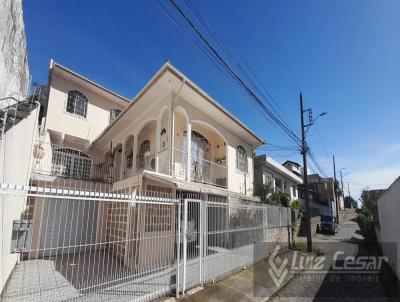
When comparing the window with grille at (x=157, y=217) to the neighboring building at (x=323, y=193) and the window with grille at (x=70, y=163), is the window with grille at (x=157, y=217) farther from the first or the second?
the neighboring building at (x=323, y=193)

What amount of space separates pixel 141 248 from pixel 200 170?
4980 mm

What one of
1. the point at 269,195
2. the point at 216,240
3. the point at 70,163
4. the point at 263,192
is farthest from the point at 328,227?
the point at 70,163

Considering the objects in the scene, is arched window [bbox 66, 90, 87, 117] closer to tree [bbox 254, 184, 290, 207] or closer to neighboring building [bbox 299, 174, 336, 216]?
tree [bbox 254, 184, 290, 207]

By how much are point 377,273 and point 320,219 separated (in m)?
15.8

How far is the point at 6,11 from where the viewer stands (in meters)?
4.36

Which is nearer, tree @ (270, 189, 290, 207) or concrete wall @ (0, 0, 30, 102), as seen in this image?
concrete wall @ (0, 0, 30, 102)

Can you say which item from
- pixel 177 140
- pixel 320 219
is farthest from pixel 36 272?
pixel 320 219

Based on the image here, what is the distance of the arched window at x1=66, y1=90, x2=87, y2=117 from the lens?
14172mm

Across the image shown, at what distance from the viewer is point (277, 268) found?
9.15 m

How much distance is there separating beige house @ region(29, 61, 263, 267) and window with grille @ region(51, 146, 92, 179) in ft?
0.19

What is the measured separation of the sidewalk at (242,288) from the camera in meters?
5.93

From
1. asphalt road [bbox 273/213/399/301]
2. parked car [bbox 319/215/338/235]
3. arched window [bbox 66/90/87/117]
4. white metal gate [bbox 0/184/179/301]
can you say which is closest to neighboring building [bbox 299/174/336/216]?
parked car [bbox 319/215/338/235]

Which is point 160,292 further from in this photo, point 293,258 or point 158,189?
point 293,258

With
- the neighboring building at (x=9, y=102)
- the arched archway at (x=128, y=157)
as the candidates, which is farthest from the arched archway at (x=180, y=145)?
the neighboring building at (x=9, y=102)
